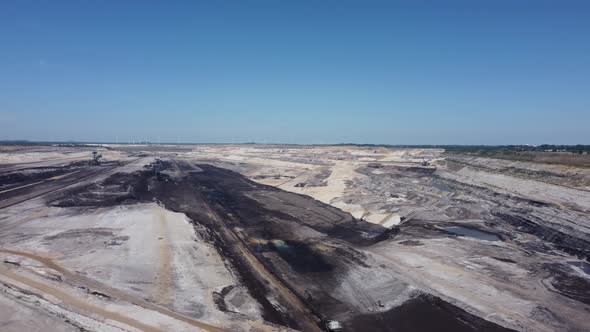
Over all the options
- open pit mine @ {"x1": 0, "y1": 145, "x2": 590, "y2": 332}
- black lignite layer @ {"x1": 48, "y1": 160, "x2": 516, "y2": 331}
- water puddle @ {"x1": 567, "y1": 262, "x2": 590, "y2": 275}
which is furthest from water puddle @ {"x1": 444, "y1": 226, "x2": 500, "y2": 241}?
water puddle @ {"x1": 567, "y1": 262, "x2": 590, "y2": 275}

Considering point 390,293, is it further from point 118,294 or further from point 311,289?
point 118,294

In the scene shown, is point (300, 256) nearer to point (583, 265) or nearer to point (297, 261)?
point (297, 261)

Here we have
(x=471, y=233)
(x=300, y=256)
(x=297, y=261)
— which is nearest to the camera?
(x=297, y=261)

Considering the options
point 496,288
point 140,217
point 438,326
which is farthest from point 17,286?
point 496,288

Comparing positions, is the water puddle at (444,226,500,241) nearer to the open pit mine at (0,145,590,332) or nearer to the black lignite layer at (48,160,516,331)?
the open pit mine at (0,145,590,332)

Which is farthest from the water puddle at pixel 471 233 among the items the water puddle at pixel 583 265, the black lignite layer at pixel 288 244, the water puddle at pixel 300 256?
the water puddle at pixel 300 256

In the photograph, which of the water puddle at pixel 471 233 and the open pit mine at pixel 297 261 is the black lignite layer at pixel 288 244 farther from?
the water puddle at pixel 471 233

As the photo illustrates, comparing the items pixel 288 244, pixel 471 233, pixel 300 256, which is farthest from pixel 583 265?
pixel 288 244
